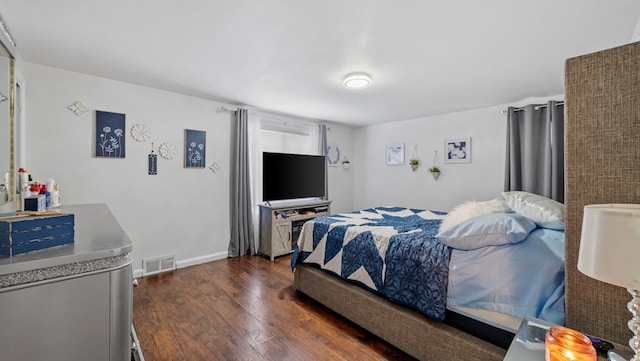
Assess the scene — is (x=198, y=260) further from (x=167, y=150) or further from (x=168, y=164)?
(x=167, y=150)

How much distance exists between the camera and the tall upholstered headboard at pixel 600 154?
3.35 feet

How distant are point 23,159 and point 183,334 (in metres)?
2.24

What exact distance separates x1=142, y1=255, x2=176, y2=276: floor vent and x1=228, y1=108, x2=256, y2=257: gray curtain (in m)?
0.78

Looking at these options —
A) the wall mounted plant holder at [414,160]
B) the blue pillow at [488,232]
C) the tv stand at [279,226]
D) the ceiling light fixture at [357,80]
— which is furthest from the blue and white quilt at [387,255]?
the wall mounted plant holder at [414,160]

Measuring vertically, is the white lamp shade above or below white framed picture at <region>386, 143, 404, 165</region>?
below

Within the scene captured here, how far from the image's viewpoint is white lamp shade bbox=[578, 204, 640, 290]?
730 mm

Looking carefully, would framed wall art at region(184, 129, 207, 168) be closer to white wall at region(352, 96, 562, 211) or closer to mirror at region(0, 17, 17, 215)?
mirror at region(0, 17, 17, 215)

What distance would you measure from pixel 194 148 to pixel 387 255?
9.55 ft

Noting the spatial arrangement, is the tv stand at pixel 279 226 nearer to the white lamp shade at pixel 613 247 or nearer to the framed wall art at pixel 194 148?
the framed wall art at pixel 194 148

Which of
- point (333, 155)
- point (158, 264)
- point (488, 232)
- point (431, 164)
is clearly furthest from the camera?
point (333, 155)

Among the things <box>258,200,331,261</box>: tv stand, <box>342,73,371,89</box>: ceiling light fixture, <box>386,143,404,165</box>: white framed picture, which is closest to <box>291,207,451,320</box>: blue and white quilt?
<box>258,200,331,261</box>: tv stand

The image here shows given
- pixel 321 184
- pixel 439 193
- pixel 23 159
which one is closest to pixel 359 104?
pixel 321 184

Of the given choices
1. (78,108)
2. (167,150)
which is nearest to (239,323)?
(167,150)

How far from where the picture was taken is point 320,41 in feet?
6.93
